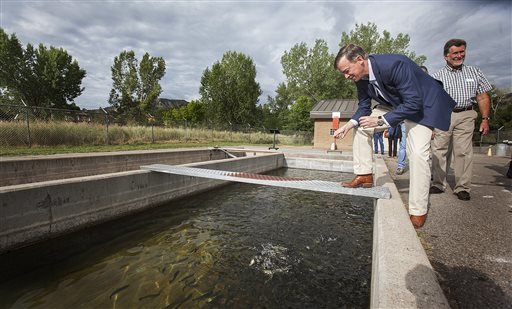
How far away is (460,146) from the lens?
407cm

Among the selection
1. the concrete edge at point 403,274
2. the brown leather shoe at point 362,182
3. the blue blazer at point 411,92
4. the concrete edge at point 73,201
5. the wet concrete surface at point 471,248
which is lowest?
the concrete edge at point 73,201

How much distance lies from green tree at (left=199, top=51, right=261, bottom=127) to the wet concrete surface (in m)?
41.7

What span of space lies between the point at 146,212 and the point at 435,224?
5.02 m

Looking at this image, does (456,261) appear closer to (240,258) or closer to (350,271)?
(350,271)

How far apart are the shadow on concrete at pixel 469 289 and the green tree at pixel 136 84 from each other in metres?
43.7

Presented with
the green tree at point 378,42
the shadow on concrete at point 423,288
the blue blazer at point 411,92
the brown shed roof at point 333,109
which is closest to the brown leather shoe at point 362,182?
the blue blazer at point 411,92

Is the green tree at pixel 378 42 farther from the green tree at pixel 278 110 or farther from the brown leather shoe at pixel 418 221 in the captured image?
the brown leather shoe at pixel 418 221

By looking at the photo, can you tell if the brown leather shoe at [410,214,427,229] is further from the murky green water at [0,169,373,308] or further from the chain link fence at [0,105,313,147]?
the chain link fence at [0,105,313,147]

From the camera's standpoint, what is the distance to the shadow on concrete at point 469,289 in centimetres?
149

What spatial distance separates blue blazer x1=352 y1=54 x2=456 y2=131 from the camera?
2650 mm

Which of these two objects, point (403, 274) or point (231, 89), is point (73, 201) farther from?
point (231, 89)

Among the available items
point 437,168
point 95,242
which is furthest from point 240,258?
point 437,168

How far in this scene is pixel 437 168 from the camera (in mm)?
4430

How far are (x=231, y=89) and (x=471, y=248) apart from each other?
147 ft
